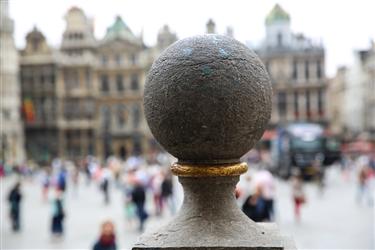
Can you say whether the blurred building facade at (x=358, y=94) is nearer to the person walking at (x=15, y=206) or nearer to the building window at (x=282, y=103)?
the building window at (x=282, y=103)

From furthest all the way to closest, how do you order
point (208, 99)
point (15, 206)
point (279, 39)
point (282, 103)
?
1. point (279, 39)
2. point (282, 103)
3. point (15, 206)
4. point (208, 99)

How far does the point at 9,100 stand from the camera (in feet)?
150

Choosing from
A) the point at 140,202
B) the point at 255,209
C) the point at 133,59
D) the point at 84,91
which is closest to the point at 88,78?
the point at 84,91

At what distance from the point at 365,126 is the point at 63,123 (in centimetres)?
3123

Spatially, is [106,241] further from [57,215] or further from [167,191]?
[167,191]

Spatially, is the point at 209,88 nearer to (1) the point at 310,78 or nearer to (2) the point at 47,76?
(2) the point at 47,76

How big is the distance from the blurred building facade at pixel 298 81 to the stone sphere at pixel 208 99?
54901mm

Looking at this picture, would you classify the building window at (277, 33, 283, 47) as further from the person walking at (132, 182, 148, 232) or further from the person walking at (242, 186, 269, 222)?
the person walking at (242, 186, 269, 222)

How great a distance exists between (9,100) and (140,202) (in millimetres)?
34759

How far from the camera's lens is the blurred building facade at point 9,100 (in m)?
43.2

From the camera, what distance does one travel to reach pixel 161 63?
2.68 m

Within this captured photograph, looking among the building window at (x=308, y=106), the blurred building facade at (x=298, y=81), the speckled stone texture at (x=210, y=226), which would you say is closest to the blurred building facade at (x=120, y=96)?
the blurred building facade at (x=298, y=81)

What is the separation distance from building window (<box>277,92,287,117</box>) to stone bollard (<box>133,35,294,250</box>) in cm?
5558

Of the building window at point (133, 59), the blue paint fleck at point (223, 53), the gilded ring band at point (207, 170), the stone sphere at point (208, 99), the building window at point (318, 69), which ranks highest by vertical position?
the building window at point (133, 59)
